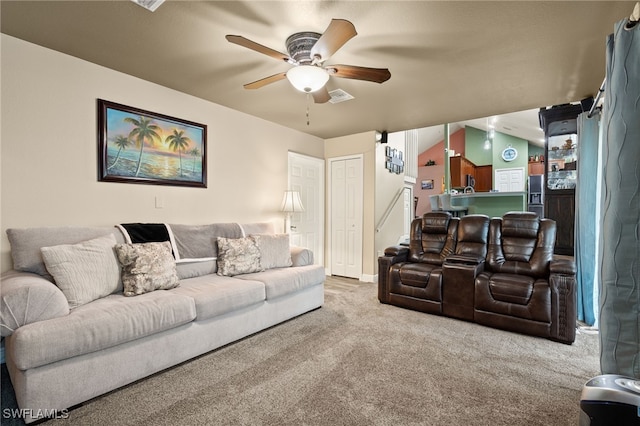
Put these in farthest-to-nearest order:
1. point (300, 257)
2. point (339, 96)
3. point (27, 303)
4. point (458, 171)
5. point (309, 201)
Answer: point (458, 171)
point (309, 201)
point (300, 257)
point (339, 96)
point (27, 303)

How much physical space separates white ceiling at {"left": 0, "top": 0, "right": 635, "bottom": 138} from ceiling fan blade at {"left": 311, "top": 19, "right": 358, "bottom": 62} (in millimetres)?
256

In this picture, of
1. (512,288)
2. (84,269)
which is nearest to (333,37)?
(84,269)

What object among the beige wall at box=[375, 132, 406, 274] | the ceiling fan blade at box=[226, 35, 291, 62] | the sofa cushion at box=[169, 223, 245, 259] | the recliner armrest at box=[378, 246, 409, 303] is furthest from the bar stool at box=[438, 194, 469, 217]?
the ceiling fan blade at box=[226, 35, 291, 62]

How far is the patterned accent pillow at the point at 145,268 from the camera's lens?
7.49ft

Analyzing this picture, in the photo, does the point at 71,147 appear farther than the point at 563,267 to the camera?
No

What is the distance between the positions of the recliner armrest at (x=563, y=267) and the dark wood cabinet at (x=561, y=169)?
303 centimetres

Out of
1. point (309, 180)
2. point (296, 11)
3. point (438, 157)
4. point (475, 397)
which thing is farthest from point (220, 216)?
point (438, 157)

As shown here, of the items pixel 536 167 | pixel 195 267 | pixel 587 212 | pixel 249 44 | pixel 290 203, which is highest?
pixel 536 167

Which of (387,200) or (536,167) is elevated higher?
(536,167)

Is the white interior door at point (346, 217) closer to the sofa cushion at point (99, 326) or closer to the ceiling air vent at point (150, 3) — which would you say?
the sofa cushion at point (99, 326)

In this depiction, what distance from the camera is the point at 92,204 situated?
8.76 ft

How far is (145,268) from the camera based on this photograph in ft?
7.72

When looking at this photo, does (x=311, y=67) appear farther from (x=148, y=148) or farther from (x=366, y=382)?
(x=366, y=382)

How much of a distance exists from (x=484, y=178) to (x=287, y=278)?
34.2 ft
